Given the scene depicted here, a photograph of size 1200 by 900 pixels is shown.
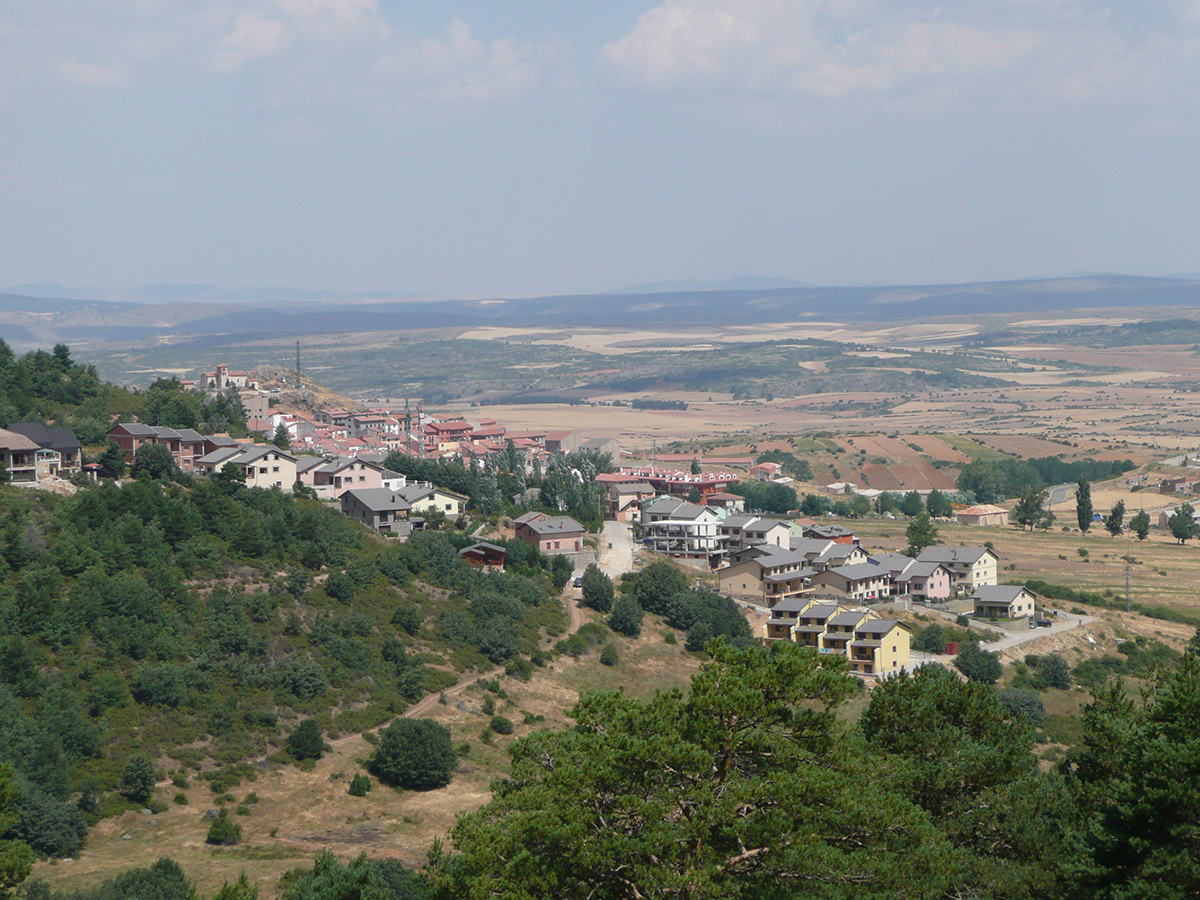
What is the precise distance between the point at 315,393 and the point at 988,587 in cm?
9871

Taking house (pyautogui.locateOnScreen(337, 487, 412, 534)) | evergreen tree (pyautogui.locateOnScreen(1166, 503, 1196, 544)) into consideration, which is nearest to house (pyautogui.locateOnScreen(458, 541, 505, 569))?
house (pyautogui.locateOnScreen(337, 487, 412, 534))

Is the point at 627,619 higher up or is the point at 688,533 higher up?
the point at 688,533

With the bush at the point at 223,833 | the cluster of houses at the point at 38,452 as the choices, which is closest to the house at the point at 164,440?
the cluster of houses at the point at 38,452

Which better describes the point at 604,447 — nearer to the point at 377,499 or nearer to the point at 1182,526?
the point at 1182,526

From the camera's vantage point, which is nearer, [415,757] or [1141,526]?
[415,757]

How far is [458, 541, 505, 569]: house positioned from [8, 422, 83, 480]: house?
2019 cm

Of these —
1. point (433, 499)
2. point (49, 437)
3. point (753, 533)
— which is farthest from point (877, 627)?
point (49, 437)

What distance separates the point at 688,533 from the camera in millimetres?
78062

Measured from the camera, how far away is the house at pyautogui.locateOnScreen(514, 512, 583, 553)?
71.6 metres

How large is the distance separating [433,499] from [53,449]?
21974 millimetres

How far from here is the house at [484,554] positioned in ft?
220

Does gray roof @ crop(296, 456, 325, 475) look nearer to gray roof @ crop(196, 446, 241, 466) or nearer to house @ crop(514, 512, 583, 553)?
gray roof @ crop(196, 446, 241, 466)

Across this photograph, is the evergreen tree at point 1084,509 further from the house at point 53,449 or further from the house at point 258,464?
the house at point 53,449

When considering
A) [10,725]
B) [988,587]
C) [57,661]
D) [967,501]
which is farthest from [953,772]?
[967,501]
